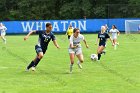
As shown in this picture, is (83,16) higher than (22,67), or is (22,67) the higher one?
(22,67)

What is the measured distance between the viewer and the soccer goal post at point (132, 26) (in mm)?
58938

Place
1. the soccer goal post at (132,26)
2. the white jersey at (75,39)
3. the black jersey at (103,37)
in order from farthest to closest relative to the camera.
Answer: the soccer goal post at (132,26), the black jersey at (103,37), the white jersey at (75,39)

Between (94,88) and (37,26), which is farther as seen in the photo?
(37,26)

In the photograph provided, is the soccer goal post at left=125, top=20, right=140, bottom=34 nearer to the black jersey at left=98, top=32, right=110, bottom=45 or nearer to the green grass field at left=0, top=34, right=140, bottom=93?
the black jersey at left=98, top=32, right=110, bottom=45

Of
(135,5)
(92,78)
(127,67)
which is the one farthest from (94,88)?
(135,5)

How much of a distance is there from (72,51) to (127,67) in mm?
2990

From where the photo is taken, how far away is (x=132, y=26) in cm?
5959

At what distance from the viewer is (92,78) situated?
54.4ft

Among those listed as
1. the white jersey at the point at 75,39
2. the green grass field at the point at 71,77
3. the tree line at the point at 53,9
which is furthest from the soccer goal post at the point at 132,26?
the white jersey at the point at 75,39

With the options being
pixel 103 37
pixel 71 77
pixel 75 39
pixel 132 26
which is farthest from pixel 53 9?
pixel 71 77

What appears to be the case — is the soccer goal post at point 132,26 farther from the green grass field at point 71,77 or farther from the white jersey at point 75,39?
the white jersey at point 75,39

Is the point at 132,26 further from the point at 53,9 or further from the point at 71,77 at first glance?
the point at 71,77

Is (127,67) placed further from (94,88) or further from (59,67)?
(94,88)

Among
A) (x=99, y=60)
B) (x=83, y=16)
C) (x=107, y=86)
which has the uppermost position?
(x=107, y=86)
